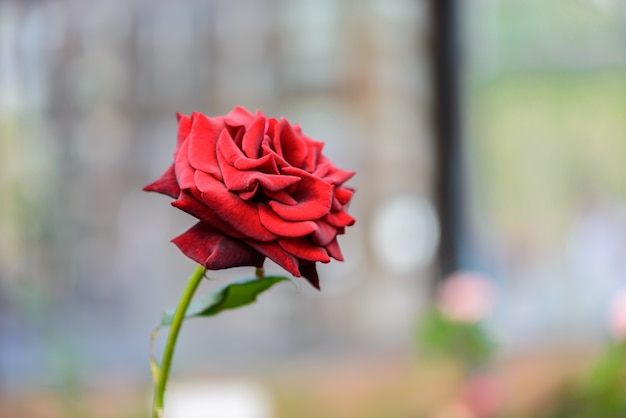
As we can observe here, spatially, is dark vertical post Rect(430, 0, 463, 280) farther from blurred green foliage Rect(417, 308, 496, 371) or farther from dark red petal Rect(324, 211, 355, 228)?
dark red petal Rect(324, 211, 355, 228)

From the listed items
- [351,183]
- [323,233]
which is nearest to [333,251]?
[323,233]

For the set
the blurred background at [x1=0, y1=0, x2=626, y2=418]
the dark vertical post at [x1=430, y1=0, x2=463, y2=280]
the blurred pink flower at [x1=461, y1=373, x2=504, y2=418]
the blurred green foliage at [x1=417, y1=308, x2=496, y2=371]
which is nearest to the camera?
the blurred pink flower at [x1=461, y1=373, x2=504, y2=418]

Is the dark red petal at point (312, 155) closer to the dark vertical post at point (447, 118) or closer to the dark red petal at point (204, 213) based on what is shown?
the dark red petal at point (204, 213)

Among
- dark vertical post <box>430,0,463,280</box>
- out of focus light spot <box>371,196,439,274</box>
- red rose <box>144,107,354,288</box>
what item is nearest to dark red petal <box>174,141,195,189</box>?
red rose <box>144,107,354,288</box>

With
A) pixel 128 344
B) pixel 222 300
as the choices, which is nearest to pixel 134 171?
pixel 128 344

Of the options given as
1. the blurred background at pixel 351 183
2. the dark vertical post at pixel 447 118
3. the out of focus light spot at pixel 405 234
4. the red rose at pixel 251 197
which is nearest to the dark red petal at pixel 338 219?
the red rose at pixel 251 197

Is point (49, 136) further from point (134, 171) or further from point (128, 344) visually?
point (128, 344)

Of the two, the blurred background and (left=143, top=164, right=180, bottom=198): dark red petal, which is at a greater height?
the blurred background
